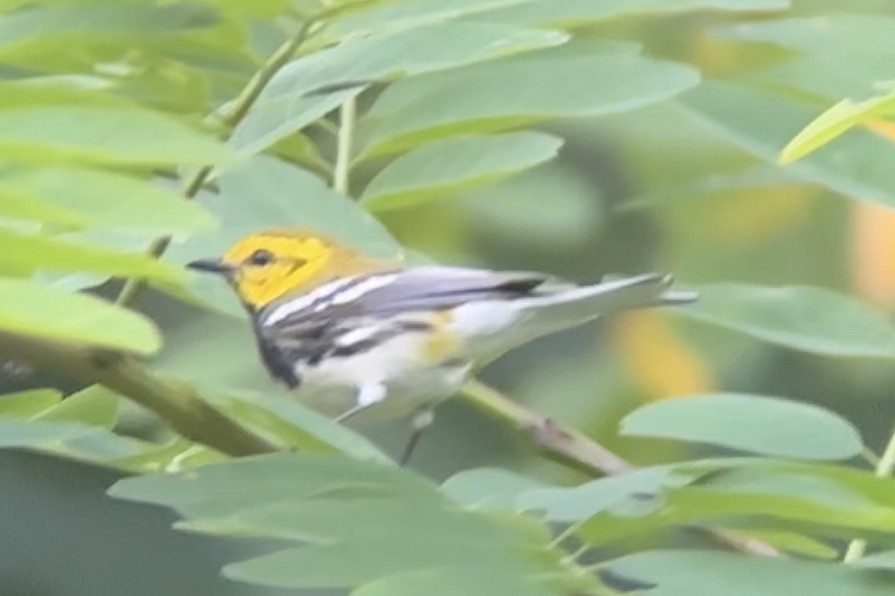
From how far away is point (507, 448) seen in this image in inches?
52.7

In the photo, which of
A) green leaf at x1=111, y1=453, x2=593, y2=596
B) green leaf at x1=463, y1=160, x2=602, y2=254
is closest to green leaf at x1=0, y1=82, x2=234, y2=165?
green leaf at x1=111, y1=453, x2=593, y2=596

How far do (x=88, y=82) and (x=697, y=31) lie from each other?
21.1 inches

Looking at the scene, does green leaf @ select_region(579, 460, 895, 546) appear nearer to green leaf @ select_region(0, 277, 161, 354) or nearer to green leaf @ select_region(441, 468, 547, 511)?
green leaf @ select_region(441, 468, 547, 511)

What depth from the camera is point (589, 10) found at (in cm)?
68

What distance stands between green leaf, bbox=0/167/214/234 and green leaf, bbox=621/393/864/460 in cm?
27

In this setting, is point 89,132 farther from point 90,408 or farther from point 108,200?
point 90,408

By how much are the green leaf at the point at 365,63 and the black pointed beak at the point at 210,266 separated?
0.12 m

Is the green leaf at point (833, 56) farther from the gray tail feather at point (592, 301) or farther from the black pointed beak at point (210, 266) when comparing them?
the black pointed beak at point (210, 266)

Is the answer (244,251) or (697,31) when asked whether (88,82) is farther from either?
(697,31)

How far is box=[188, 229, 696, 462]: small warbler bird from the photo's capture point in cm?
92

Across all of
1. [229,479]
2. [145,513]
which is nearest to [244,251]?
[229,479]

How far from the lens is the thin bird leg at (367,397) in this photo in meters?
0.97

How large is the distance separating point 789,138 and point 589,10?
0.11m

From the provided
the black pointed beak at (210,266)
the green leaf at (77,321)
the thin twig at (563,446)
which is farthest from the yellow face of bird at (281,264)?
the green leaf at (77,321)
